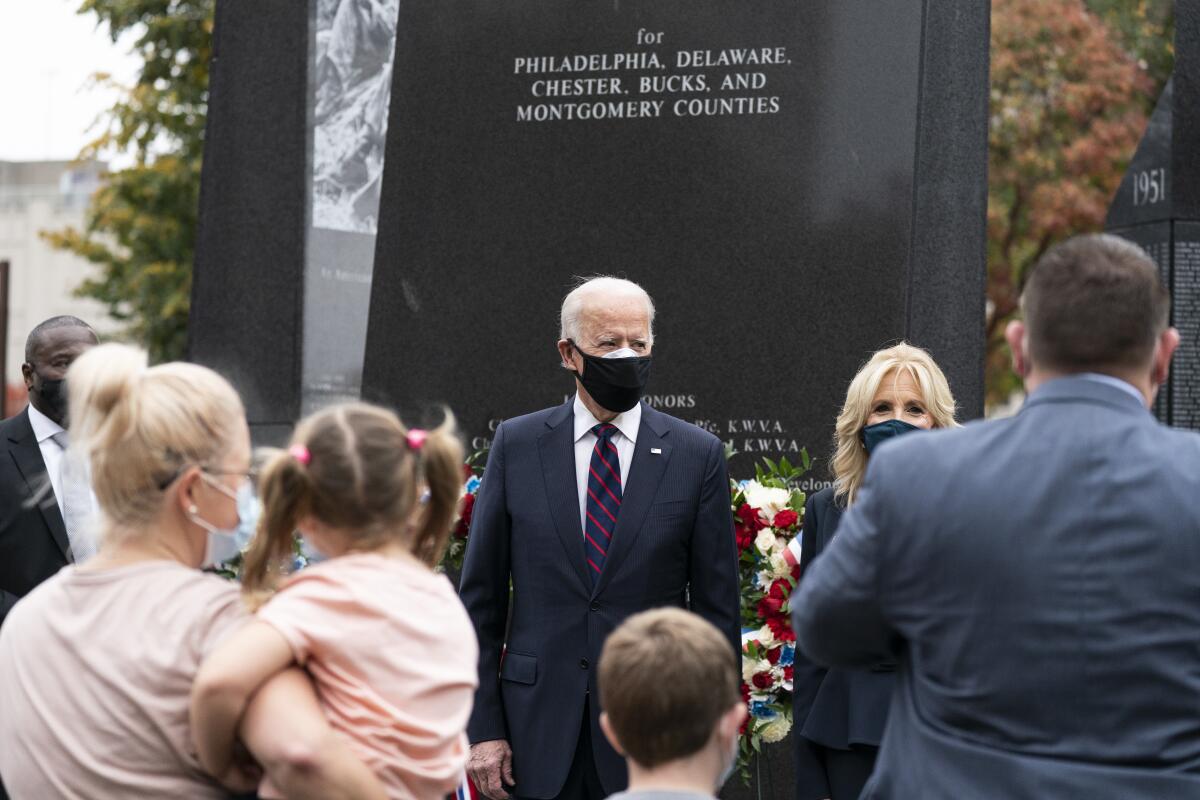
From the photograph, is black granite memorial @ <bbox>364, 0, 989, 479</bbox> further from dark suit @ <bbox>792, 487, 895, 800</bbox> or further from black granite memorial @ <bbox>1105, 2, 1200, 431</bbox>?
black granite memorial @ <bbox>1105, 2, 1200, 431</bbox>

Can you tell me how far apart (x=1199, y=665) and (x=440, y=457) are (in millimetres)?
1488

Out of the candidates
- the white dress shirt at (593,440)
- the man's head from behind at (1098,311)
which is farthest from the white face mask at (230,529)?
the white dress shirt at (593,440)

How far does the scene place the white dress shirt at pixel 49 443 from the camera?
17.2ft

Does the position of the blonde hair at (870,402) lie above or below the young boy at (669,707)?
above

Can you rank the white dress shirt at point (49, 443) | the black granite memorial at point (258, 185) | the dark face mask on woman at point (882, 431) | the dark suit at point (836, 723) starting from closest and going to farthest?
the dark suit at point (836, 723) < the dark face mask on woman at point (882, 431) < the white dress shirt at point (49, 443) < the black granite memorial at point (258, 185)

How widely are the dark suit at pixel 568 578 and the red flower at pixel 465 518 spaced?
3.33 ft

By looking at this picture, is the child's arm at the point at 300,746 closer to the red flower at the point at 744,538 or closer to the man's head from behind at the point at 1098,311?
the man's head from behind at the point at 1098,311

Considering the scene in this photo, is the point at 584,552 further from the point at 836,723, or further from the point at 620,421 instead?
the point at 836,723

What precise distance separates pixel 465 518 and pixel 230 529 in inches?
120

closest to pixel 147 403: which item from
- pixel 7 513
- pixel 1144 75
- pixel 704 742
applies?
pixel 704 742

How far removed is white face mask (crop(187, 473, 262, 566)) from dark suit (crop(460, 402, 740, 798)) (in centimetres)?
171

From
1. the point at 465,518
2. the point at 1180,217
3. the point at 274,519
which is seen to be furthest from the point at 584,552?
the point at 1180,217

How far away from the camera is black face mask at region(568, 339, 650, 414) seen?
488 cm

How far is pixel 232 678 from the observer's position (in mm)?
2676
